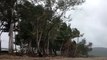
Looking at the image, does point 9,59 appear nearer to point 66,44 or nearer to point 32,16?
point 32,16

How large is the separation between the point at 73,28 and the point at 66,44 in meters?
11.7

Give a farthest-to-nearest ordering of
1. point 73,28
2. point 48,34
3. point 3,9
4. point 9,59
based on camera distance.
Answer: point 73,28 < point 48,34 < point 3,9 < point 9,59

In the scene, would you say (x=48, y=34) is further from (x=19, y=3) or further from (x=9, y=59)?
(x=9, y=59)

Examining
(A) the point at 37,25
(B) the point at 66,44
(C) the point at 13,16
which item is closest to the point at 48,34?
(A) the point at 37,25

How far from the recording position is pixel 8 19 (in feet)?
167

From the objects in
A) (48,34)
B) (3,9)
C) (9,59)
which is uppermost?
(3,9)

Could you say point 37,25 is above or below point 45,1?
below

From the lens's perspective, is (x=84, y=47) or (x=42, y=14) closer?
(x=42, y=14)

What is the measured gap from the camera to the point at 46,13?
5041 centimetres

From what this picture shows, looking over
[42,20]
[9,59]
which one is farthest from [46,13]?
[9,59]

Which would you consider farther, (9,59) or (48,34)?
(48,34)

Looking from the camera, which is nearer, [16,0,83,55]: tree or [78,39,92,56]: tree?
[16,0,83,55]: tree

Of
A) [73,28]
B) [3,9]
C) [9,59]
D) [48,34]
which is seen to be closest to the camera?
[9,59]

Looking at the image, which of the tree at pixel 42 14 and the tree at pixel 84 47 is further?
the tree at pixel 84 47
